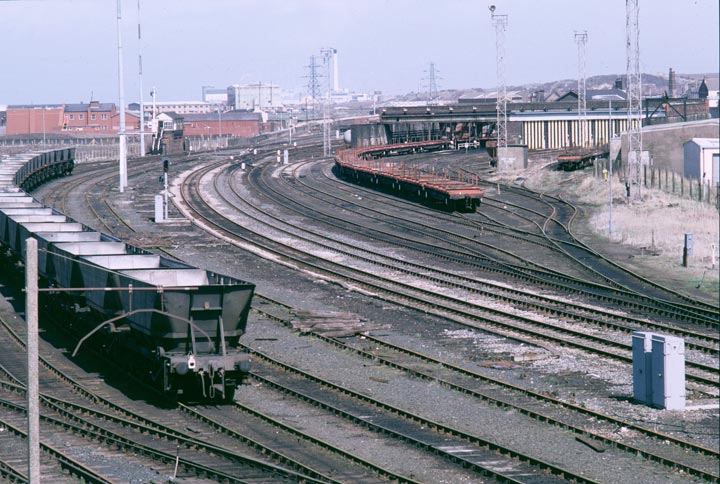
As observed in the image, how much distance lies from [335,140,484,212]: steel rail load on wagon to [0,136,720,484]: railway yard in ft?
15.5

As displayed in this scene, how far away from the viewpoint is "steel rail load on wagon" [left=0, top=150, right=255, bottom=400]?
742 inches

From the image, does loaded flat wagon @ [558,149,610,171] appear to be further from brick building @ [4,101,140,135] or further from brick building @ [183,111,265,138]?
brick building @ [183,111,265,138]

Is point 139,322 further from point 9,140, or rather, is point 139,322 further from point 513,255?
point 9,140

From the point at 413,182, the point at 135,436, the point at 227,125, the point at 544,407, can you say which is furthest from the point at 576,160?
the point at 227,125

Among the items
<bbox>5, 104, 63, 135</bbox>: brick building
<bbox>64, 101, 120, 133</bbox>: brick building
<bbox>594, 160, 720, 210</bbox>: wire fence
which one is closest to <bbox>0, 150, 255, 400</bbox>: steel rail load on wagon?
<bbox>594, 160, 720, 210</bbox>: wire fence

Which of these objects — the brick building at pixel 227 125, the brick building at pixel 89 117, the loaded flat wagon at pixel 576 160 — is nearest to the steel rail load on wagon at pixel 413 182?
the loaded flat wagon at pixel 576 160

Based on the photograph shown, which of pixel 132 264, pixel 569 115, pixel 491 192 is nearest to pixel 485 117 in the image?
pixel 569 115

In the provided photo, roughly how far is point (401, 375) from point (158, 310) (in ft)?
20.5

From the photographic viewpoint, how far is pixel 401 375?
22.4 m

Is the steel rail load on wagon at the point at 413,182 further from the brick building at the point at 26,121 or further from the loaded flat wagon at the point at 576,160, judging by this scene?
the brick building at the point at 26,121

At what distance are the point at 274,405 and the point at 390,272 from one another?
14.8 metres

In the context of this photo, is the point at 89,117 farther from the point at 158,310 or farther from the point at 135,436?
the point at 135,436

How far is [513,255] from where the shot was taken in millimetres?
37750

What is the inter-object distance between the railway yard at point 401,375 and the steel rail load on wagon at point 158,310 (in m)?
0.70
